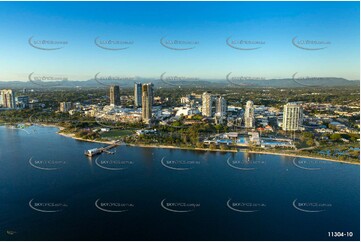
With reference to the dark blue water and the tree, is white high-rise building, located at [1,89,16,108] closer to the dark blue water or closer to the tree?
the dark blue water

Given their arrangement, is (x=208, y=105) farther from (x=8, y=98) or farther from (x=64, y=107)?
(x=8, y=98)

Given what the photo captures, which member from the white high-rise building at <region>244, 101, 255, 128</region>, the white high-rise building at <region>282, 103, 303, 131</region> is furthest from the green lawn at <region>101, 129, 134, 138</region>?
the white high-rise building at <region>282, 103, 303, 131</region>

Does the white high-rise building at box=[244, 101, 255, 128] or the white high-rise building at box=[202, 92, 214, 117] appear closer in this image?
the white high-rise building at box=[244, 101, 255, 128]

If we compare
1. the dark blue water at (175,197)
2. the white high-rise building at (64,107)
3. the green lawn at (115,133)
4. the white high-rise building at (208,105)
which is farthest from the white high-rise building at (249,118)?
the white high-rise building at (64,107)

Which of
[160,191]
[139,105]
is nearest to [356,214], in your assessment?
[160,191]

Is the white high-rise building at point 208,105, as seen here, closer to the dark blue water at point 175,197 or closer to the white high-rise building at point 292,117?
the white high-rise building at point 292,117

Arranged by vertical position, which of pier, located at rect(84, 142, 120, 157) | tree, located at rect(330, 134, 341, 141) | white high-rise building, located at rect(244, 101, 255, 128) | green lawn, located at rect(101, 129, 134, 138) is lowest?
pier, located at rect(84, 142, 120, 157)

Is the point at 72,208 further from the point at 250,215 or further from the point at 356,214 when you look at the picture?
the point at 356,214

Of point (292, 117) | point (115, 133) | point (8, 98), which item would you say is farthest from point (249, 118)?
point (8, 98)
